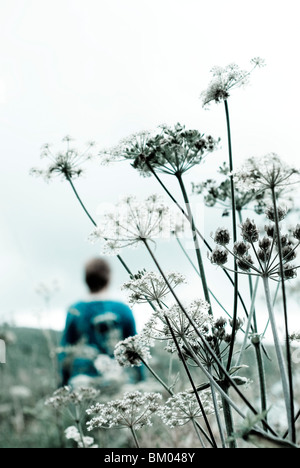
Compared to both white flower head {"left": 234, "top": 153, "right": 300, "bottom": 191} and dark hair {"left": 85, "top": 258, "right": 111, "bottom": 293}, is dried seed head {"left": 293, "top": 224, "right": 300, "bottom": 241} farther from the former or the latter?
dark hair {"left": 85, "top": 258, "right": 111, "bottom": 293}

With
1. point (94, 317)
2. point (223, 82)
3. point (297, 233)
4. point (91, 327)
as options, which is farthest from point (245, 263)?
point (91, 327)

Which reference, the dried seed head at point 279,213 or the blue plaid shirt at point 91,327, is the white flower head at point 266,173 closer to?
the dried seed head at point 279,213

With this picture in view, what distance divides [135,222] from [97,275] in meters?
1.71

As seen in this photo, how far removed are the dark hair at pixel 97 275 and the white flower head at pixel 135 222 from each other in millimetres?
1652

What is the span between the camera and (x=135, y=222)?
4.62 feet

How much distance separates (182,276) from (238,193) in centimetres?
58

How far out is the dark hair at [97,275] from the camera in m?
3.08

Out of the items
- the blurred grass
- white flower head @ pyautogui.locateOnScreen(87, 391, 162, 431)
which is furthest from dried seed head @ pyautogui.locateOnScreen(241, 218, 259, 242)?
→ the blurred grass

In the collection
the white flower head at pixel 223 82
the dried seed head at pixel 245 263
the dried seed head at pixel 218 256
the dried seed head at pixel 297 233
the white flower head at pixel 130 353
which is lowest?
the white flower head at pixel 130 353

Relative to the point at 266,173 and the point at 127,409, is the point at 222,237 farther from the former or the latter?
the point at 127,409

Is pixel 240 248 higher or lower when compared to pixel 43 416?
higher

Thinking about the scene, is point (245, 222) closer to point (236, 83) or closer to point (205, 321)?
point (205, 321)

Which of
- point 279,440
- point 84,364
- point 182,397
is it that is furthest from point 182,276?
point 84,364

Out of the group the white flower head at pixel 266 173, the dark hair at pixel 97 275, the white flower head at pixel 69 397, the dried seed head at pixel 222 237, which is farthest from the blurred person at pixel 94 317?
the white flower head at pixel 266 173
